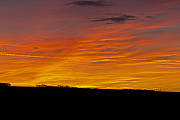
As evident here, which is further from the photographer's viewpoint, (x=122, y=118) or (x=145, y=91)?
(x=145, y=91)

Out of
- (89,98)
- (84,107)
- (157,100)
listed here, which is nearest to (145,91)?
(157,100)

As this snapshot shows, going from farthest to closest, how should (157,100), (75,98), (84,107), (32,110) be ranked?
(157,100) → (75,98) → (84,107) → (32,110)

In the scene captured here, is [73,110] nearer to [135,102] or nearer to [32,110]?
[32,110]

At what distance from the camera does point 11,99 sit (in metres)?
17.1

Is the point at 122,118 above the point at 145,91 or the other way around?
the other way around

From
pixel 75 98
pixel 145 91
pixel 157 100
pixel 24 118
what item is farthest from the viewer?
pixel 145 91

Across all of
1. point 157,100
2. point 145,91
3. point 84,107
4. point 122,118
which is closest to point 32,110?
point 84,107

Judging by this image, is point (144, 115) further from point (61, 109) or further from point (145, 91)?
point (145, 91)

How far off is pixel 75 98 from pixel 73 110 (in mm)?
1930

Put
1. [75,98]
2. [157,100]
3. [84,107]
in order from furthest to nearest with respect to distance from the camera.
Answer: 1. [157,100]
2. [75,98]
3. [84,107]

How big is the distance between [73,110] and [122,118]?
78.9 inches

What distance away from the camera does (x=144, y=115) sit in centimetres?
1678

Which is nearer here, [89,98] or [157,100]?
[89,98]

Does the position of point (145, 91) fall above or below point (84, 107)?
above
